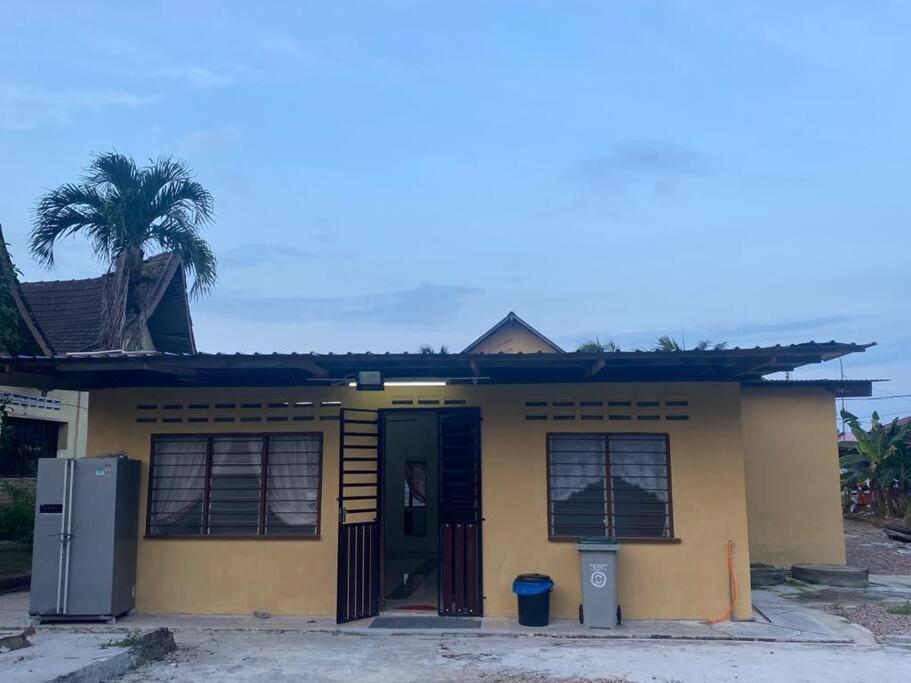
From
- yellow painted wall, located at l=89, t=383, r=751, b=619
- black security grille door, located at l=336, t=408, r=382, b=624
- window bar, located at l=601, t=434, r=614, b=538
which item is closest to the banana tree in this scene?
yellow painted wall, located at l=89, t=383, r=751, b=619

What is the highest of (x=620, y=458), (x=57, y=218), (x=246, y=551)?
(x=57, y=218)

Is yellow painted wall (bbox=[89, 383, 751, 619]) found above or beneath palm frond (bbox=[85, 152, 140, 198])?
beneath

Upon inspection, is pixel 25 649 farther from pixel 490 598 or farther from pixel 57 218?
pixel 57 218

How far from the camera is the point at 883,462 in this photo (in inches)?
822

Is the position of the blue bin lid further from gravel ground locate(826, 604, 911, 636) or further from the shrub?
the shrub

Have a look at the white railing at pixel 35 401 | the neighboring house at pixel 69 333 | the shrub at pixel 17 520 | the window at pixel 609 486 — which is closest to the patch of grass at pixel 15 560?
the shrub at pixel 17 520

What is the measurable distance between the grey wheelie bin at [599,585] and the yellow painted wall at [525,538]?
1.54 ft

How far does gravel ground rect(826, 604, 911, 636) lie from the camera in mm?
8500

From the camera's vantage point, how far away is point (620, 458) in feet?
31.5

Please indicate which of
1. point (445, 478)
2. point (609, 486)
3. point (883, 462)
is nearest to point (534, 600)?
point (609, 486)

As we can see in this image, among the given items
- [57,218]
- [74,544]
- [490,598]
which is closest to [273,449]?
[74,544]

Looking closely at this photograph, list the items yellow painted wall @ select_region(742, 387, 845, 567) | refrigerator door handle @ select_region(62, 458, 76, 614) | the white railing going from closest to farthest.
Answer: refrigerator door handle @ select_region(62, 458, 76, 614) < yellow painted wall @ select_region(742, 387, 845, 567) < the white railing

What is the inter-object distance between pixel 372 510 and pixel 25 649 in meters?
3.83

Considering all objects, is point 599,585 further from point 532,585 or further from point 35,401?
point 35,401
